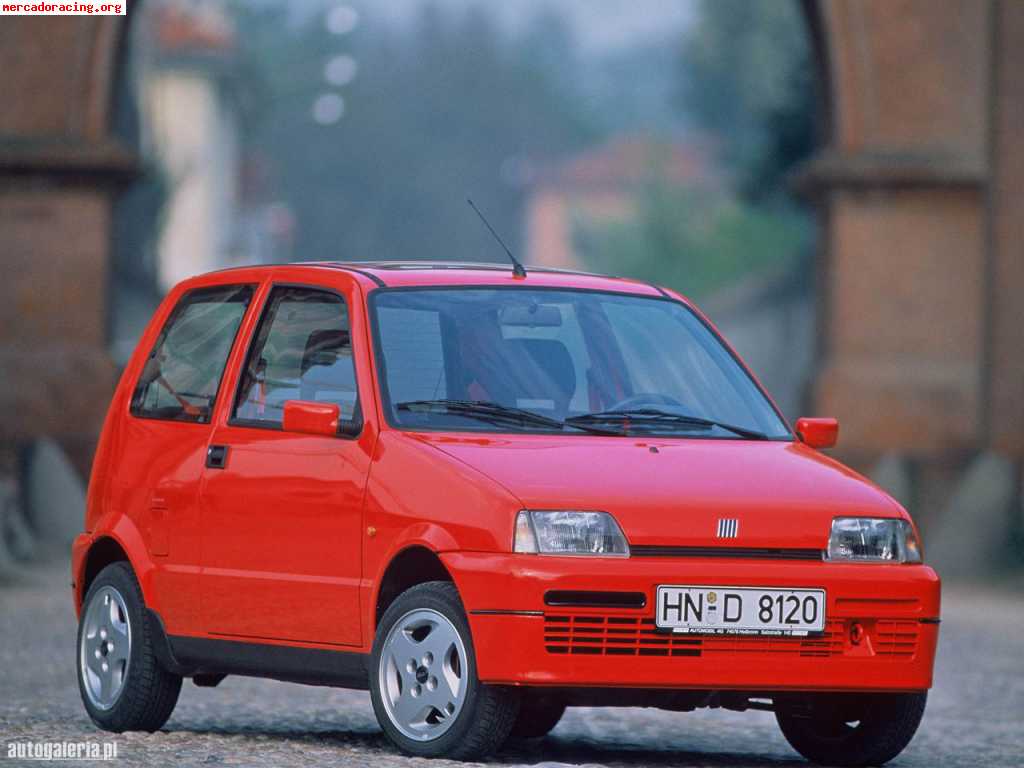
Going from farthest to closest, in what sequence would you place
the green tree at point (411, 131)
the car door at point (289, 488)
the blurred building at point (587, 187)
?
1. the blurred building at point (587, 187)
2. the green tree at point (411, 131)
3. the car door at point (289, 488)

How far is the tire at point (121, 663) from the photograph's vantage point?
30.7 ft

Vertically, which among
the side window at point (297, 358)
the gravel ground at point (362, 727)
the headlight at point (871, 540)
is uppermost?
the side window at point (297, 358)

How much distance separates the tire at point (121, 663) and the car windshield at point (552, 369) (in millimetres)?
1510

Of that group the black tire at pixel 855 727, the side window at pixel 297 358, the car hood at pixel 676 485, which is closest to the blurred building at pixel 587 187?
the side window at pixel 297 358

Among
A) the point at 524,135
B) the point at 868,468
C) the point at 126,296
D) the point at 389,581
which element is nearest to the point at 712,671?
the point at 389,581

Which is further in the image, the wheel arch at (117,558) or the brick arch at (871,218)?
the brick arch at (871,218)

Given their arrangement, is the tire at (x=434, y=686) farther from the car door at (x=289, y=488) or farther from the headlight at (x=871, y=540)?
the headlight at (x=871, y=540)

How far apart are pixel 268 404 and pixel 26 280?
41.0 feet

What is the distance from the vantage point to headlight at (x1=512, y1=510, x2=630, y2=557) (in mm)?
7758

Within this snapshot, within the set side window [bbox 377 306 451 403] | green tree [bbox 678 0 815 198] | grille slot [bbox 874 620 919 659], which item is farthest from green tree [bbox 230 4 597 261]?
grille slot [bbox 874 620 919 659]

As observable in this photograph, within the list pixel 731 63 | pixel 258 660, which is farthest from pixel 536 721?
pixel 731 63

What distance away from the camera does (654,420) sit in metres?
8.73

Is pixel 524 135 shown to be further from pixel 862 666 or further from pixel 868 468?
pixel 862 666

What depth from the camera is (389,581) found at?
8.26 meters
